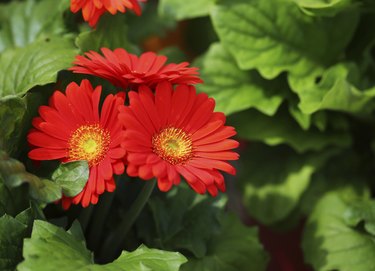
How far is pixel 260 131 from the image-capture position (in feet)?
3.89

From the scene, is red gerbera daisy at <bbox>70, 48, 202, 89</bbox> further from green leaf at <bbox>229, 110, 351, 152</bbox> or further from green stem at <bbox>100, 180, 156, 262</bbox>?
green leaf at <bbox>229, 110, 351, 152</bbox>

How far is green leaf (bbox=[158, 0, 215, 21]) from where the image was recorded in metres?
1.17

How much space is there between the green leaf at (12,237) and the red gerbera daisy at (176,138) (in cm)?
19

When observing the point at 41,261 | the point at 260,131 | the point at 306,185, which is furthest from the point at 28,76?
the point at 306,185

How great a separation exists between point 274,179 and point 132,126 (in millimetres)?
608

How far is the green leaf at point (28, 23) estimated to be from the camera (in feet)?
3.56

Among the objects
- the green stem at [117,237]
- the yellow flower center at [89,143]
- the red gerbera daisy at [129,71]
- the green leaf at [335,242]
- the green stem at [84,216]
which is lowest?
the green leaf at [335,242]

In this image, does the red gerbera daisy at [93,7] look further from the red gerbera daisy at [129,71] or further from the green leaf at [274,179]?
the green leaf at [274,179]

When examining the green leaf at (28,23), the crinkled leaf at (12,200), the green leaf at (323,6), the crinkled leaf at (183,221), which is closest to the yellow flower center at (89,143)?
the crinkled leaf at (12,200)

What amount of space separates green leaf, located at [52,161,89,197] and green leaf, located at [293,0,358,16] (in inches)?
20.3

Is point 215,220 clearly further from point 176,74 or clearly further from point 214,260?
point 176,74

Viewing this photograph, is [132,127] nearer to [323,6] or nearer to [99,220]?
[99,220]

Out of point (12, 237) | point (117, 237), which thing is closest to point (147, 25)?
point (117, 237)

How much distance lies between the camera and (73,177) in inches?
28.7
